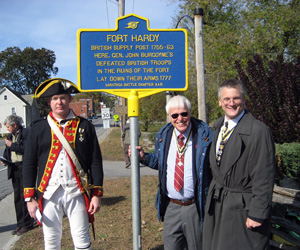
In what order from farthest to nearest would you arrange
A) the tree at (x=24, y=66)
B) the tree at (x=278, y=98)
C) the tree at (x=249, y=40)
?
the tree at (x=24, y=66) < the tree at (x=249, y=40) < the tree at (x=278, y=98)

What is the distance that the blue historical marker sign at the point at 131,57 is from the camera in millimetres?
2945

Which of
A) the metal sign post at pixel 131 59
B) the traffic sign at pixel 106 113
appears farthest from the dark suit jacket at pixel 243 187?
the traffic sign at pixel 106 113

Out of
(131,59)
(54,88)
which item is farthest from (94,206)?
(131,59)

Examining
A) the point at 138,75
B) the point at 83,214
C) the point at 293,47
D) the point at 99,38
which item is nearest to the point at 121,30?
the point at 99,38

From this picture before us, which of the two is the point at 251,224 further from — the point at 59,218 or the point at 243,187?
the point at 59,218

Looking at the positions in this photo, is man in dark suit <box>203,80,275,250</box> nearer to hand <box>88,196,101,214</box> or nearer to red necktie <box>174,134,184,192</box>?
red necktie <box>174,134,184,192</box>

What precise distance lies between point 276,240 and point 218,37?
10.6m

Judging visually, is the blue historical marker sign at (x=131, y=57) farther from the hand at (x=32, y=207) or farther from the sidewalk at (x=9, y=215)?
the sidewalk at (x=9, y=215)

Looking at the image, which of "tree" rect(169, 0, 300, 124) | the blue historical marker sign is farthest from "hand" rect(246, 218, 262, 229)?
"tree" rect(169, 0, 300, 124)

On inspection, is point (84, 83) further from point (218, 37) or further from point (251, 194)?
point (218, 37)

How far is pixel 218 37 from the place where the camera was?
12.6 m

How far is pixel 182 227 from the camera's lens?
2.66 metres

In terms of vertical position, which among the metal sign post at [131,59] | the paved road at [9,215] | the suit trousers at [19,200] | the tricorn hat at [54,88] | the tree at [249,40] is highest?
the tree at [249,40]

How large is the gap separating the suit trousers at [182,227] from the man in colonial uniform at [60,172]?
71 cm
